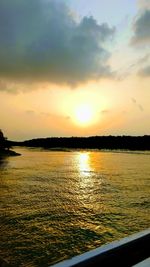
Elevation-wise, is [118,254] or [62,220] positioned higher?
[118,254]

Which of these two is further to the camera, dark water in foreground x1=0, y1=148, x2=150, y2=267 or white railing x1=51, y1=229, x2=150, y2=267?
dark water in foreground x1=0, y1=148, x2=150, y2=267

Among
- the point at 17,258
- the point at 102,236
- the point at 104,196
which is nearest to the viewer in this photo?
the point at 17,258

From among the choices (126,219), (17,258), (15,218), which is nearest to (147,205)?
(126,219)

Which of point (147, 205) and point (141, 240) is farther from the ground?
point (141, 240)

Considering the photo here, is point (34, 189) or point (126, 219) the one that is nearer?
point (126, 219)

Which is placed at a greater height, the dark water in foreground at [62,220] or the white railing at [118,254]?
the white railing at [118,254]

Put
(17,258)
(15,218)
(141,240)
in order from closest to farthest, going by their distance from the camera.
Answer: (141,240) → (17,258) → (15,218)

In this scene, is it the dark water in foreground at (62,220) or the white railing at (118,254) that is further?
the dark water in foreground at (62,220)

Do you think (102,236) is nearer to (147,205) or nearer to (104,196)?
(147,205)

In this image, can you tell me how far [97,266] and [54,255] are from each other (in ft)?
32.0

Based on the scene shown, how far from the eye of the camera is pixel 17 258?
1380 cm

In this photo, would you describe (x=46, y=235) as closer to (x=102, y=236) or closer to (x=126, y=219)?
(x=102, y=236)

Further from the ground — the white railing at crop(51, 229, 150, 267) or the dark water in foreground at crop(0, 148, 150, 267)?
the white railing at crop(51, 229, 150, 267)

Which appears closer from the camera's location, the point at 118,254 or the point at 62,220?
the point at 118,254
